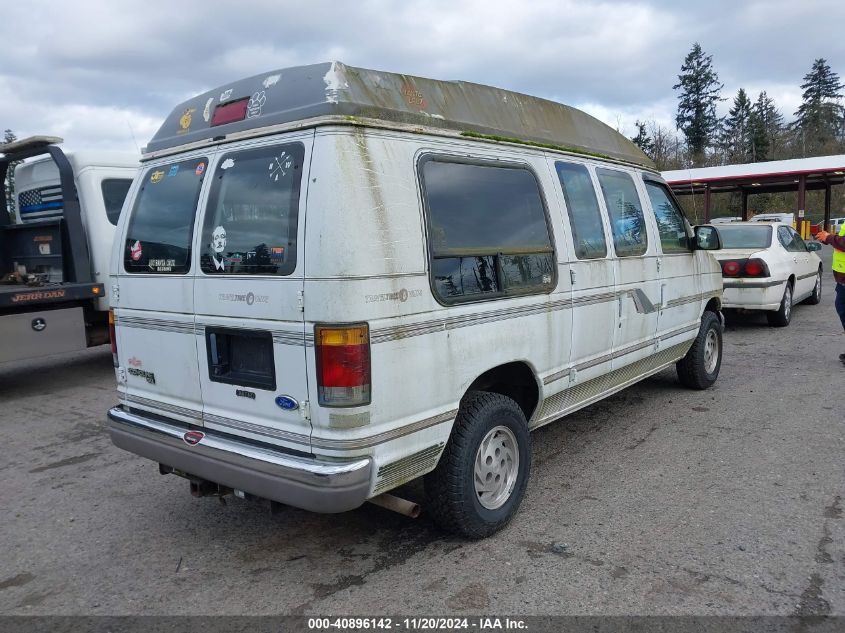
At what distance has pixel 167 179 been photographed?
3750 mm

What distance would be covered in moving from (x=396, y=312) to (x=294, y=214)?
645 mm

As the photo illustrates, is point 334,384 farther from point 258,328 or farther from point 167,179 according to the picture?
point 167,179

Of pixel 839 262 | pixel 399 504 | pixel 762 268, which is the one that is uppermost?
pixel 839 262

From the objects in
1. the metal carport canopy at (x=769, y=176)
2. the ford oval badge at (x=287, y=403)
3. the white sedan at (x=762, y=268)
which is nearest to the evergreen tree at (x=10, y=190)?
the ford oval badge at (x=287, y=403)

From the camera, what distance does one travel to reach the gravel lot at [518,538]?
308 centimetres

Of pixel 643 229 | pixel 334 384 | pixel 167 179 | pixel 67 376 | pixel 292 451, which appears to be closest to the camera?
pixel 334 384

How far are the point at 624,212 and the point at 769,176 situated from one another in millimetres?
27315

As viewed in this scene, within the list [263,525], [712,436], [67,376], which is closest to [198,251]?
[263,525]

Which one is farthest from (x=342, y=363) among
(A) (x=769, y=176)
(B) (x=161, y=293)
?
(A) (x=769, y=176)

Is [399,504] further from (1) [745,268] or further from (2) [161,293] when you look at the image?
(1) [745,268]

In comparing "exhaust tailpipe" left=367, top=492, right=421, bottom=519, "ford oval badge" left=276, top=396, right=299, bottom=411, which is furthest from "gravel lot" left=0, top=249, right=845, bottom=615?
"ford oval badge" left=276, top=396, right=299, bottom=411

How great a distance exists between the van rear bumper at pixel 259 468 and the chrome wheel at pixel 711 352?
4.85m

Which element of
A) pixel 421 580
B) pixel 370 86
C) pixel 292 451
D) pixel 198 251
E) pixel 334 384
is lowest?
Answer: pixel 421 580

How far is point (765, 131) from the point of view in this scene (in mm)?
68812
